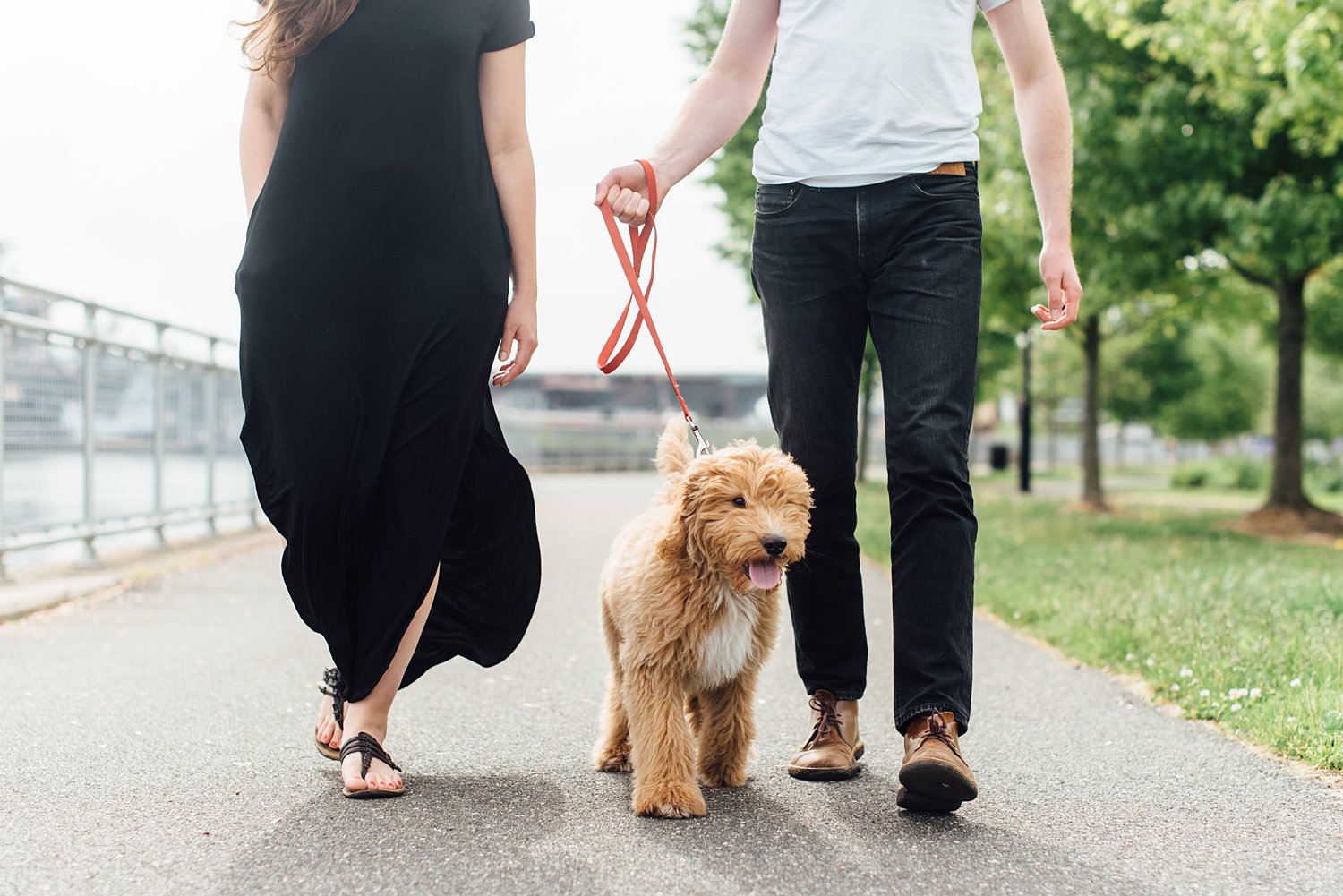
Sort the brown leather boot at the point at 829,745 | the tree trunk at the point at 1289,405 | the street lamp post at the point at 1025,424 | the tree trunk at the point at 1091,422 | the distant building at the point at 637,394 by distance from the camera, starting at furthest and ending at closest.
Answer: the distant building at the point at 637,394 → the street lamp post at the point at 1025,424 → the tree trunk at the point at 1091,422 → the tree trunk at the point at 1289,405 → the brown leather boot at the point at 829,745

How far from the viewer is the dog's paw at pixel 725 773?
3273mm

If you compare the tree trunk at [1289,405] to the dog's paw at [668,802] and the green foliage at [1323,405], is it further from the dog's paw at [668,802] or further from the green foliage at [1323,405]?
the green foliage at [1323,405]

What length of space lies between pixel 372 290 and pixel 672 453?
913 millimetres

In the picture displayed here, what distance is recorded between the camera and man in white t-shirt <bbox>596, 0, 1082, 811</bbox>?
122 inches

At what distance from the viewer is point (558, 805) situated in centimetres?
304

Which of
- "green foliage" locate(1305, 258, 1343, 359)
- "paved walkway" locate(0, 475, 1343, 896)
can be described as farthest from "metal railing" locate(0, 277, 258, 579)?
"green foliage" locate(1305, 258, 1343, 359)

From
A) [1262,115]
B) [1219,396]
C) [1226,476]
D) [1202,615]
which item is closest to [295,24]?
[1202,615]

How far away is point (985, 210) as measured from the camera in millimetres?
14562

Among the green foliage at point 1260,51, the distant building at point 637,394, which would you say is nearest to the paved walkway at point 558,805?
the green foliage at point 1260,51

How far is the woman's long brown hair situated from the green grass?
333cm

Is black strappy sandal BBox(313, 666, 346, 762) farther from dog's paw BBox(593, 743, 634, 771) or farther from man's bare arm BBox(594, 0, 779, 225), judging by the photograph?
man's bare arm BBox(594, 0, 779, 225)

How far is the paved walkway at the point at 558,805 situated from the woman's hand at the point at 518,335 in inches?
44.2

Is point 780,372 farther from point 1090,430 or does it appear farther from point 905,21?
point 1090,430

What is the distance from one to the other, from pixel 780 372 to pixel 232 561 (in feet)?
22.7
